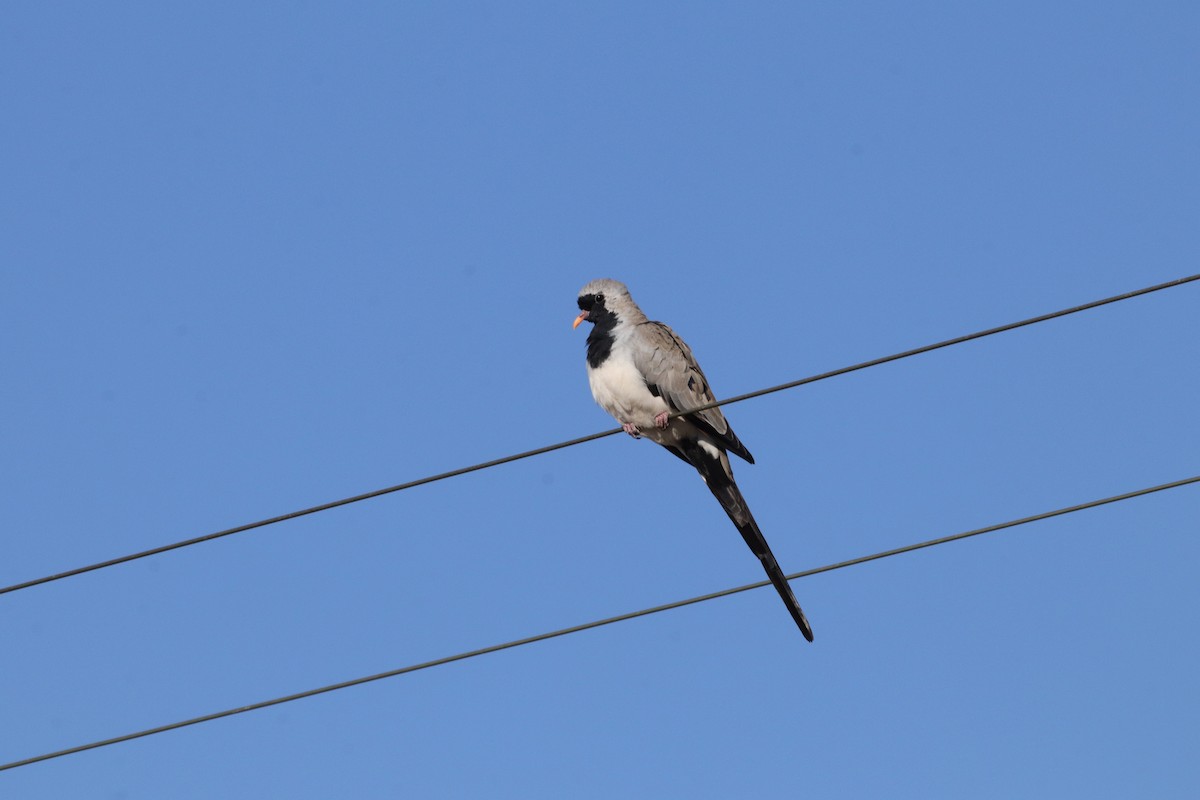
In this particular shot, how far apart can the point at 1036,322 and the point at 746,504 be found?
9.16 feet

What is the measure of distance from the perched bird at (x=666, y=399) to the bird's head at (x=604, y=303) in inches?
5.7

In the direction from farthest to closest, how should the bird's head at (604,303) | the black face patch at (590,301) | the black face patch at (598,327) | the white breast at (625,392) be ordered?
1. the black face patch at (590,301)
2. the bird's head at (604,303)
3. the black face patch at (598,327)
4. the white breast at (625,392)

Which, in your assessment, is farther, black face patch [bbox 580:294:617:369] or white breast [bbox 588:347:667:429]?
black face patch [bbox 580:294:617:369]

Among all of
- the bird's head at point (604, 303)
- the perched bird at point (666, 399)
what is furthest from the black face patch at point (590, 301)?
the perched bird at point (666, 399)

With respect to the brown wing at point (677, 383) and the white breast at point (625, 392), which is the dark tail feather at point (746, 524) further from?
the white breast at point (625, 392)

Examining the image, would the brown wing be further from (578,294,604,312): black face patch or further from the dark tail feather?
(578,294,604,312): black face patch

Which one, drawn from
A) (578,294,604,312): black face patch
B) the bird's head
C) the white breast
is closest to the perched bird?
the white breast

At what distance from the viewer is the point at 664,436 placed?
872 centimetres

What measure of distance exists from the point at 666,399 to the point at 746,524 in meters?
0.83

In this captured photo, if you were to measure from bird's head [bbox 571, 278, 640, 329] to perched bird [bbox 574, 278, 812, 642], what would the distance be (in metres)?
0.14

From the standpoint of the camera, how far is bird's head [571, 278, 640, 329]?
9016mm

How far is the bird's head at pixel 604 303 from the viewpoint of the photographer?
9016mm

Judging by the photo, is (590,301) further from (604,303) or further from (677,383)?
(677,383)

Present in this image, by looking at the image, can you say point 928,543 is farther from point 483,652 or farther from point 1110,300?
point 483,652
